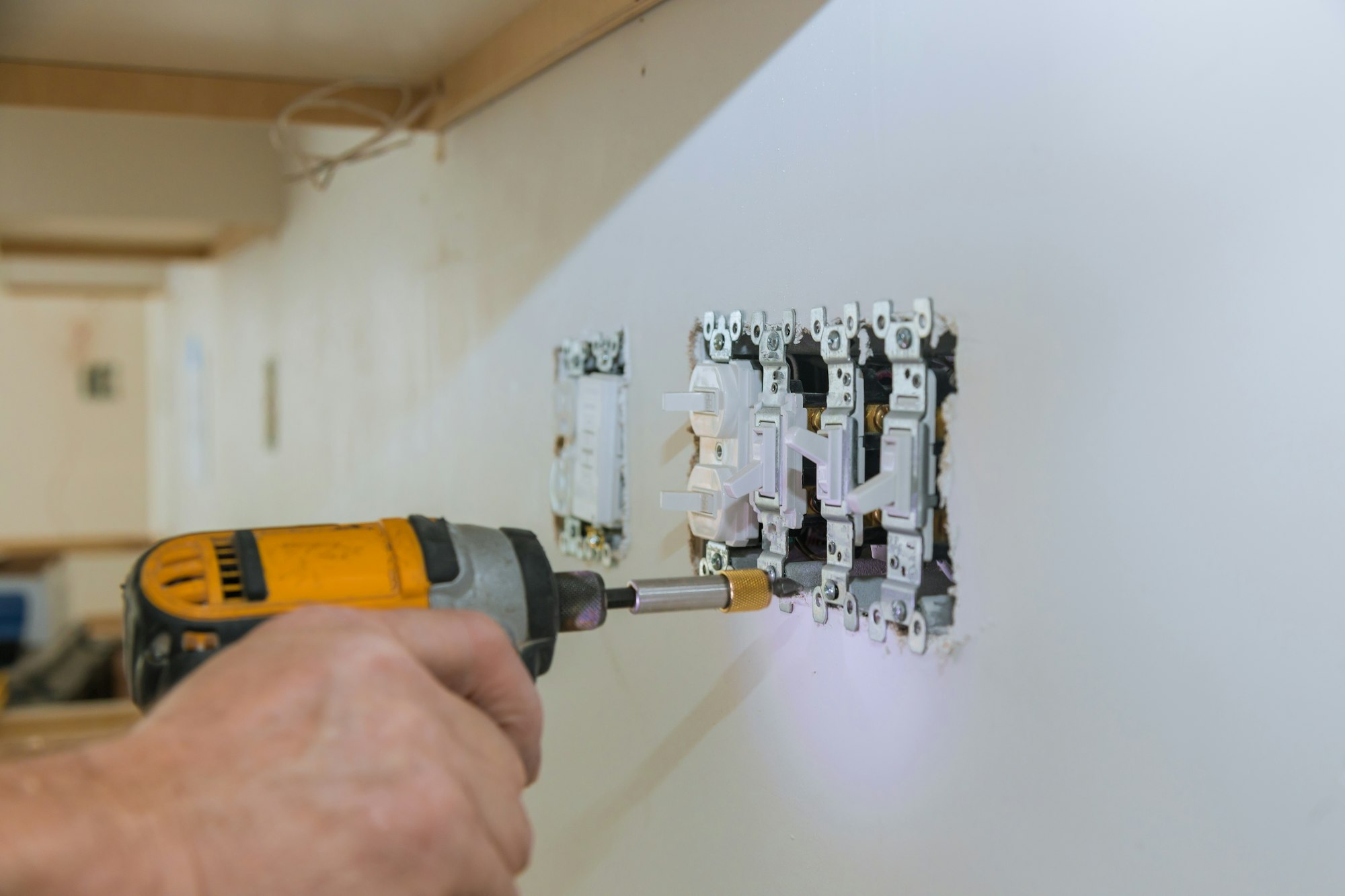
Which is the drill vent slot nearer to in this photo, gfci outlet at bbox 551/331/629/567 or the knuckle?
the knuckle

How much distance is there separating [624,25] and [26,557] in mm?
4600

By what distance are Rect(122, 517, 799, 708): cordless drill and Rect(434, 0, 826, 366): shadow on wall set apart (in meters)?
0.38

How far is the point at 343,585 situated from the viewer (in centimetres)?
56

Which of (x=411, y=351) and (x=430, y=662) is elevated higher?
(x=411, y=351)

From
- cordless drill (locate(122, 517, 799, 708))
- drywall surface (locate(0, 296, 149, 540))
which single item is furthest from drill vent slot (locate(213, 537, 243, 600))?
drywall surface (locate(0, 296, 149, 540))

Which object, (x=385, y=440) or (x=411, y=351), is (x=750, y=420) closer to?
(x=411, y=351)

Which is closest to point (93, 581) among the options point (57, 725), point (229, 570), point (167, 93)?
point (57, 725)

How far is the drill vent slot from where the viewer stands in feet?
1.80

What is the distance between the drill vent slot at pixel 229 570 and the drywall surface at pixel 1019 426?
35 centimetres

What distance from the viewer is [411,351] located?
147cm

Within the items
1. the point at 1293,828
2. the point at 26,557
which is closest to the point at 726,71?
the point at 1293,828

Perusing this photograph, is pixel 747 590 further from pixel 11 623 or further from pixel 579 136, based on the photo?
pixel 11 623

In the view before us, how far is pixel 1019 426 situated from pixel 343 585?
351 millimetres

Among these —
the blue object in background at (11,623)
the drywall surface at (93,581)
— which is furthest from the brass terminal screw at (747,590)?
the drywall surface at (93,581)
